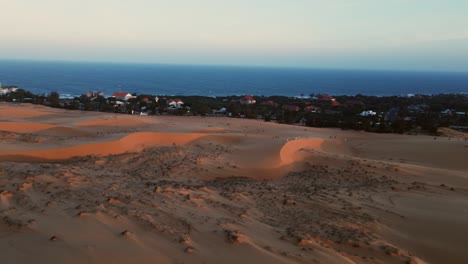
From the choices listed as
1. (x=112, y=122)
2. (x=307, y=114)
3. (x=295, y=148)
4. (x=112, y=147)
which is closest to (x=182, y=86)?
(x=307, y=114)

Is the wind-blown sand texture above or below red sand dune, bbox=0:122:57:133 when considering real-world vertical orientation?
above

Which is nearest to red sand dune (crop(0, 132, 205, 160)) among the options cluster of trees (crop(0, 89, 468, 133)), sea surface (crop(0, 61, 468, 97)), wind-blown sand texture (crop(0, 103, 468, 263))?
wind-blown sand texture (crop(0, 103, 468, 263))

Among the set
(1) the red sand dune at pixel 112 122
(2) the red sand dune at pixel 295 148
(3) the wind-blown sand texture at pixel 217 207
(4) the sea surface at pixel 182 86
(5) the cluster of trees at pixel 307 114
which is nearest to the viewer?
(3) the wind-blown sand texture at pixel 217 207

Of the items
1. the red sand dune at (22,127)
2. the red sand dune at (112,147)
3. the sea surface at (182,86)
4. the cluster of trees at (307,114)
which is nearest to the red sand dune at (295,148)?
the red sand dune at (112,147)

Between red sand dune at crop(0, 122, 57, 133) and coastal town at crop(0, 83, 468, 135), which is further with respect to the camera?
coastal town at crop(0, 83, 468, 135)

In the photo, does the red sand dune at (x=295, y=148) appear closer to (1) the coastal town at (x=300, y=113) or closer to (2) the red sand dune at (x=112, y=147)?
(2) the red sand dune at (x=112, y=147)

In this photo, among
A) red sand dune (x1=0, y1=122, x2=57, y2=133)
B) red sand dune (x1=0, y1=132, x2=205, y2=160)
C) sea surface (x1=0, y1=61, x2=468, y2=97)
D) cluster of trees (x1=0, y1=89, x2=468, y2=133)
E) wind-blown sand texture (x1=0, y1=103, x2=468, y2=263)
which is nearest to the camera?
wind-blown sand texture (x1=0, y1=103, x2=468, y2=263)

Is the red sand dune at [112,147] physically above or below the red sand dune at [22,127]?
above

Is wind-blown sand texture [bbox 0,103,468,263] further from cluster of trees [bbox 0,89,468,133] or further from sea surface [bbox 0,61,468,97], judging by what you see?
sea surface [bbox 0,61,468,97]
